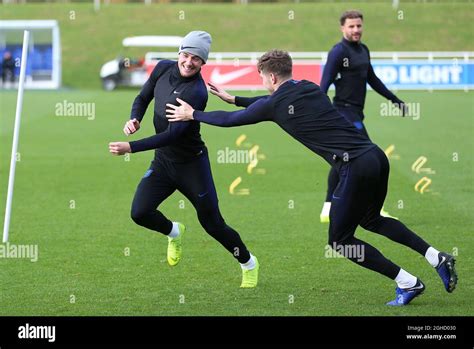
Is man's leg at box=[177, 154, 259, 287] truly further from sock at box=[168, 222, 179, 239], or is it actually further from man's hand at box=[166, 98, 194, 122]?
man's hand at box=[166, 98, 194, 122]

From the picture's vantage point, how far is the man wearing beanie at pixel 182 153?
864 centimetres

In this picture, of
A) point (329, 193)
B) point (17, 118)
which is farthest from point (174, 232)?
point (329, 193)

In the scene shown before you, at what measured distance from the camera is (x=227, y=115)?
815 cm

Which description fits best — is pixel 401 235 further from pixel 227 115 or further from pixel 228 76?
pixel 228 76

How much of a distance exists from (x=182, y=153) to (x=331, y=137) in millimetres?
1662

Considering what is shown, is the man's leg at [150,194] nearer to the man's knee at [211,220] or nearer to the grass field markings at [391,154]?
the man's knee at [211,220]

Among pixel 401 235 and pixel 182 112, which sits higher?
pixel 182 112

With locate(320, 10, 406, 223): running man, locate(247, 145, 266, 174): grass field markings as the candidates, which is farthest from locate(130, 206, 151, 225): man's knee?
locate(247, 145, 266, 174): grass field markings

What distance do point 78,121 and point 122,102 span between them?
22.8ft

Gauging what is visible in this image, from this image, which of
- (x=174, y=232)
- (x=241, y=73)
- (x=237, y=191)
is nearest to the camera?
(x=174, y=232)

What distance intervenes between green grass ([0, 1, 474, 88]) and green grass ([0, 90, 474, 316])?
3061 centimetres

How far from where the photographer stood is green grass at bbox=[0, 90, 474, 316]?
8656mm

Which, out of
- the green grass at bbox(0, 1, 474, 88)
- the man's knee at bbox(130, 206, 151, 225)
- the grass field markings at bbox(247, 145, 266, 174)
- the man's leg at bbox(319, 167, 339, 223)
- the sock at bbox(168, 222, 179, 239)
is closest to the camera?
the man's knee at bbox(130, 206, 151, 225)

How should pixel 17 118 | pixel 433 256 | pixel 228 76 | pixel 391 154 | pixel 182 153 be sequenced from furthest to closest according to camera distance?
pixel 228 76
pixel 391 154
pixel 17 118
pixel 182 153
pixel 433 256
